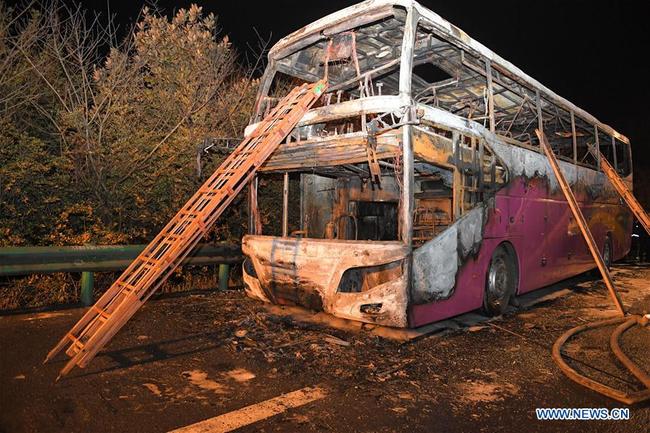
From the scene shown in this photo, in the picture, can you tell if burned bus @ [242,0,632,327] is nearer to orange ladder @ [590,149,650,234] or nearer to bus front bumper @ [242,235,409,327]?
bus front bumper @ [242,235,409,327]

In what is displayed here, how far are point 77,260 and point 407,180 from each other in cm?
482

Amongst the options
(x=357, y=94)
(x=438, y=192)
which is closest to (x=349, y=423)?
(x=438, y=192)

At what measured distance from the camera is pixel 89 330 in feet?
14.2

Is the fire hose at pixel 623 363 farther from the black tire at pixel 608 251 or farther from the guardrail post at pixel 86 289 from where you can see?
the guardrail post at pixel 86 289

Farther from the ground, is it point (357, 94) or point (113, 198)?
point (357, 94)

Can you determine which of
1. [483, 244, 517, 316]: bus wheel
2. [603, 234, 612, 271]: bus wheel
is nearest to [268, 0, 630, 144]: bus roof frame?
[483, 244, 517, 316]: bus wheel

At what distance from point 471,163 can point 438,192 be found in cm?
141

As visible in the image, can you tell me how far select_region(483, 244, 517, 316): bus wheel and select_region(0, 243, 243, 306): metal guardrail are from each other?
183 inches

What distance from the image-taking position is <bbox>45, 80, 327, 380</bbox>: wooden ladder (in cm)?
411

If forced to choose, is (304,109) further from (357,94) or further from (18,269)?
(18,269)

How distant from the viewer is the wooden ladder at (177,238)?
13.5 feet

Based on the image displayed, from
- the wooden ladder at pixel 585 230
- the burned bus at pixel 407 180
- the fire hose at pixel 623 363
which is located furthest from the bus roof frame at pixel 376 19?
the fire hose at pixel 623 363

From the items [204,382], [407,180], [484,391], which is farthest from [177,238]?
[484,391]

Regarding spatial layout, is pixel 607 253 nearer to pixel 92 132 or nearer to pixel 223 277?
pixel 223 277
